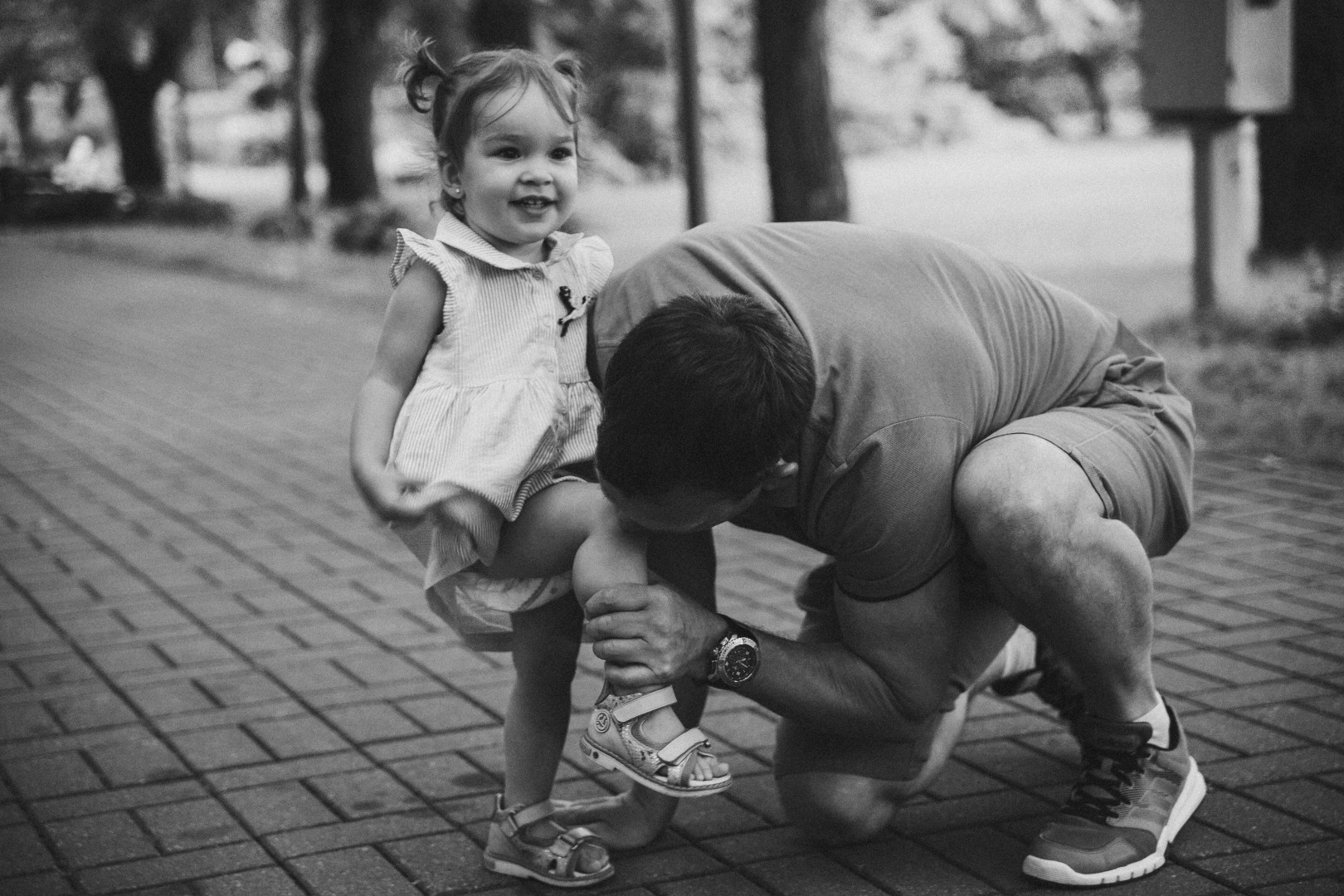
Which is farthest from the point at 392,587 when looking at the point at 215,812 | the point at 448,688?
the point at 215,812

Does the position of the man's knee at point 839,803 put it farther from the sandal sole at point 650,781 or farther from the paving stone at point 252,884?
the paving stone at point 252,884

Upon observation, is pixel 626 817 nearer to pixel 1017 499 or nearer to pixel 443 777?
pixel 443 777

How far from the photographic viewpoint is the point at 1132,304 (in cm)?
896

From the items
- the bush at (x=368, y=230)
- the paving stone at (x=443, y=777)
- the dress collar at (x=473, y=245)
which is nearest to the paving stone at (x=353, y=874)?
the paving stone at (x=443, y=777)

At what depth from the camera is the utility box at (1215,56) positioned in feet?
25.3

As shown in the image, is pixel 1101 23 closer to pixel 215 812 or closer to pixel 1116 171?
pixel 1116 171

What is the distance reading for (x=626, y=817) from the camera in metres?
2.83

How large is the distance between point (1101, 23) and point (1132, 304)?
37.7ft

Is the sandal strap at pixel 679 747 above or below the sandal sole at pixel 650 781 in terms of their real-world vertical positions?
above

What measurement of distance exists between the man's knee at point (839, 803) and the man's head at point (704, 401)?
61 centimetres

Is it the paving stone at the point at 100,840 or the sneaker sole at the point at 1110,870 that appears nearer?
the sneaker sole at the point at 1110,870

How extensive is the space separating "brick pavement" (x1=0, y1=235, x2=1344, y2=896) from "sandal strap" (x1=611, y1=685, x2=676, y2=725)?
41cm

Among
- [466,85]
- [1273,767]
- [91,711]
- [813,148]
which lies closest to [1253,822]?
[1273,767]

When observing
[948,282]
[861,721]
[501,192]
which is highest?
[501,192]
